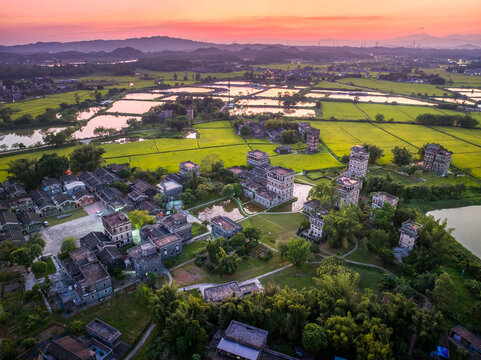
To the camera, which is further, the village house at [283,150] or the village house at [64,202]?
the village house at [283,150]

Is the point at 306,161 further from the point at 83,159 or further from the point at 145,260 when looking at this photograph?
the point at 83,159

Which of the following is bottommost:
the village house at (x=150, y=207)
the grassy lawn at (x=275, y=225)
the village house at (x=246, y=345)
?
the grassy lawn at (x=275, y=225)

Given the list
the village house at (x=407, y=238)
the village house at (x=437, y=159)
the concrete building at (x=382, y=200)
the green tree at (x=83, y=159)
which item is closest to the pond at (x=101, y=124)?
the green tree at (x=83, y=159)

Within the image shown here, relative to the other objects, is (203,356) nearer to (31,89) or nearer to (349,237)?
(349,237)

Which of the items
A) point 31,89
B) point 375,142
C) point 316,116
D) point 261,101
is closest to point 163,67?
point 31,89

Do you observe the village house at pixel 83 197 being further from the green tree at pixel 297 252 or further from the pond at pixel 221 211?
the green tree at pixel 297 252

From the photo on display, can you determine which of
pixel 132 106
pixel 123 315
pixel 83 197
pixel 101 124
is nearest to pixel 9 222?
pixel 83 197

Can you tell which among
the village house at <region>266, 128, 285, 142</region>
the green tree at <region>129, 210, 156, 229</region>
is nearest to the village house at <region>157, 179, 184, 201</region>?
the green tree at <region>129, 210, 156, 229</region>
